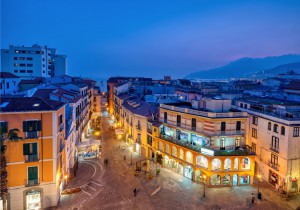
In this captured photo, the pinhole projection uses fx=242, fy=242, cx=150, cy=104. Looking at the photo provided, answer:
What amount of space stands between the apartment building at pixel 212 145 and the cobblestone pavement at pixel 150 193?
2.00 metres

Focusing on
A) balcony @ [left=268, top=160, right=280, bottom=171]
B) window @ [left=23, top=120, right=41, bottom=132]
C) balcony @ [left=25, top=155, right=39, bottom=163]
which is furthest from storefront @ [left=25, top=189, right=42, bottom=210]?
balcony @ [left=268, top=160, right=280, bottom=171]

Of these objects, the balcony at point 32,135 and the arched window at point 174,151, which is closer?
the balcony at point 32,135

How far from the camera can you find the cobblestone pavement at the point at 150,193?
109ft

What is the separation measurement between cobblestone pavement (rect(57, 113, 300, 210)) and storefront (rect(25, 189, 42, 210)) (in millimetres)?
2846

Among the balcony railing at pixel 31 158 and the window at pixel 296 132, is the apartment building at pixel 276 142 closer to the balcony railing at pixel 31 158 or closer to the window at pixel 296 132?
the window at pixel 296 132

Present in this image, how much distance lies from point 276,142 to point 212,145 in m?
9.79

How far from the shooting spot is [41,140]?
102ft

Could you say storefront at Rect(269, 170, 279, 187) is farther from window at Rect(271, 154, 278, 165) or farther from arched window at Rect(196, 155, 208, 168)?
arched window at Rect(196, 155, 208, 168)

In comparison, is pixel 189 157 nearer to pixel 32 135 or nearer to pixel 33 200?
pixel 33 200

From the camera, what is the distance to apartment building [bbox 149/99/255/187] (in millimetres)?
39875

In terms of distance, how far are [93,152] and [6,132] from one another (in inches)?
1003

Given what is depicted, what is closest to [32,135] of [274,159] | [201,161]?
[201,161]

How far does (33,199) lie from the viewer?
3105 centimetres

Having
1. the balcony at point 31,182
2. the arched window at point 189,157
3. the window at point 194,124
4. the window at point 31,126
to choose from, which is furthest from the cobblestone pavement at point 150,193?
the window at point 31,126
